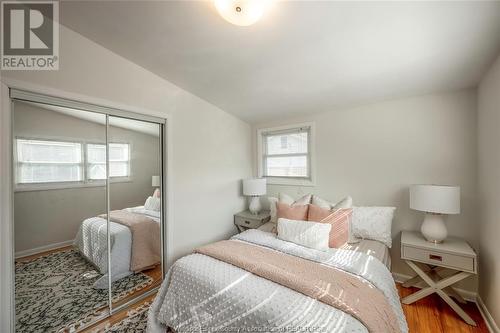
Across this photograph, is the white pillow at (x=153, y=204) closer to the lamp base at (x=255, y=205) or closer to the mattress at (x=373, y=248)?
the lamp base at (x=255, y=205)

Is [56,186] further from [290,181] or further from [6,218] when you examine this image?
[290,181]

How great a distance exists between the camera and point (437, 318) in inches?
74.0

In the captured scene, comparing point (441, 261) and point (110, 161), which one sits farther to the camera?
point (110, 161)

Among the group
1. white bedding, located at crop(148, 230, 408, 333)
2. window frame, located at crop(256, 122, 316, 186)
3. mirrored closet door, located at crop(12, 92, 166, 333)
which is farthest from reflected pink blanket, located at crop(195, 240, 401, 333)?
window frame, located at crop(256, 122, 316, 186)

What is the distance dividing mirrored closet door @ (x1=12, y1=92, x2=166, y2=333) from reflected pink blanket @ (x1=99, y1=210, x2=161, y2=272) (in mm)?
11

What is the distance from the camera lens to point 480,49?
1.55m

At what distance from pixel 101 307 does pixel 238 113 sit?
2913 millimetres

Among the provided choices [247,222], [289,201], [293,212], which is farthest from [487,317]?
[247,222]

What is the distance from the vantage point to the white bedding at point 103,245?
192 cm

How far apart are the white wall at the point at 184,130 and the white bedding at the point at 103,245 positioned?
0.50 m

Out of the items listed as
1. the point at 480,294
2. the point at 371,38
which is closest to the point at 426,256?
the point at 480,294

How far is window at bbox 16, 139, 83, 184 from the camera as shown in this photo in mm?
1571

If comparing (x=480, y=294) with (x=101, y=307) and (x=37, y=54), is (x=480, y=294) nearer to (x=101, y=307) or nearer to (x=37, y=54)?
(x=101, y=307)

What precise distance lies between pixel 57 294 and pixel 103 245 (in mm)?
493
